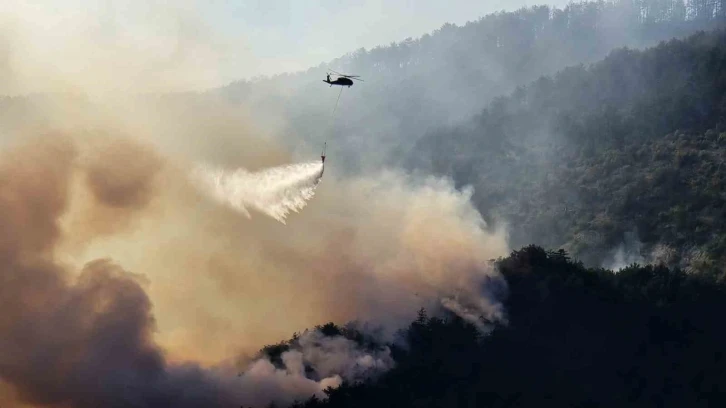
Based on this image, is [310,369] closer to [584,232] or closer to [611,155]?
[584,232]

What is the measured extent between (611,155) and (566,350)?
6967cm

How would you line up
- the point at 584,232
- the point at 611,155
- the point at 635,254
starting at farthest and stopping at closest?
the point at 611,155 → the point at 584,232 → the point at 635,254

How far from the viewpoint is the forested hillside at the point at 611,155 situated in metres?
136

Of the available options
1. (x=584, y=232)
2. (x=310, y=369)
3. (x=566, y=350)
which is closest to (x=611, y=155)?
(x=584, y=232)

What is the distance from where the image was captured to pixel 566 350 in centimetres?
9450

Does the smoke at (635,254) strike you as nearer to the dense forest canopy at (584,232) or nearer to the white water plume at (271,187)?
the dense forest canopy at (584,232)

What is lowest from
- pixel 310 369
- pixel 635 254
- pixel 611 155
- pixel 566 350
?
pixel 310 369

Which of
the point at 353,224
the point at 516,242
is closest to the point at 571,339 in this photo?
the point at 353,224

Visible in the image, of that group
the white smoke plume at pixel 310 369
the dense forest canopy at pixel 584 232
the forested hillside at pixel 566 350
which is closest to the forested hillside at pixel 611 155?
the dense forest canopy at pixel 584 232

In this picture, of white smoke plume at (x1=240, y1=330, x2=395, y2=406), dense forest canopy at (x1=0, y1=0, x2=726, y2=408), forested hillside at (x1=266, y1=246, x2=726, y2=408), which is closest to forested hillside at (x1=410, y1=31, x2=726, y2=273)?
dense forest canopy at (x1=0, y1=0, x2=726, y2=408)

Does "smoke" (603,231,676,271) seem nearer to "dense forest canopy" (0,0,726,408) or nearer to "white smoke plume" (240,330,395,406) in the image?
"dense forest canopy" (0,0,726,408)

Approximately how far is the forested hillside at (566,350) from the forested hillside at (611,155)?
63.0 ft

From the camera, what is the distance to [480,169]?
173250 millimetres

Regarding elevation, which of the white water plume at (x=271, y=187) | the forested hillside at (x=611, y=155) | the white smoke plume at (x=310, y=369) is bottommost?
the white smoke plume at (x=310, y=369)
